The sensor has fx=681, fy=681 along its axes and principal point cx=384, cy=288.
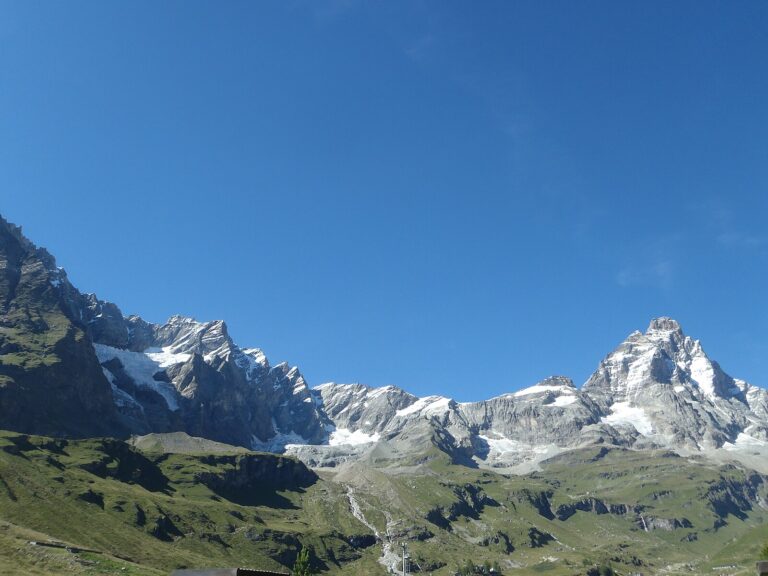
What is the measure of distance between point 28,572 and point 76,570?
77.9 feet

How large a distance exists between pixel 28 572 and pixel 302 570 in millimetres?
103851

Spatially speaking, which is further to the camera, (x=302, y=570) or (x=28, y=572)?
(x=28, y=572)

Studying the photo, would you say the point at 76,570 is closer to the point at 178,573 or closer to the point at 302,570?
the point at 302,570

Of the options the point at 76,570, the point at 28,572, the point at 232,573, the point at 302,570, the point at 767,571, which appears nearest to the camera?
the point at 232,573

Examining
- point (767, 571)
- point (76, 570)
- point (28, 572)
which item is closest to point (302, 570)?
point (767, 571)

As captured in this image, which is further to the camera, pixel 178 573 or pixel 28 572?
pixel 28 572

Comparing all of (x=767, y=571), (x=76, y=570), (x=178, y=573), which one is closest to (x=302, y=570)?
(x=178, y=573)

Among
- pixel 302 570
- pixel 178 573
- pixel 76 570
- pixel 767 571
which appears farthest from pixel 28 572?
pixel 767 571

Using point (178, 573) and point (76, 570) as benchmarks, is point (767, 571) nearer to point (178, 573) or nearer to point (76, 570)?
point (178, 573)

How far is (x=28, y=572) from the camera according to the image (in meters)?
173

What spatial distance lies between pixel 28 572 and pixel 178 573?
438 ft

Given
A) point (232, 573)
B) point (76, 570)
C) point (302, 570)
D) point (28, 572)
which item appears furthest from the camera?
point (76, 570)

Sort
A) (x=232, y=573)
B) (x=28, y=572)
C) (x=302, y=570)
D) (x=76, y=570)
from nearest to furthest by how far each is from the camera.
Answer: (x=232, y=573)
(x=302, y=570)
(x=28, y=572)
(x=76, y=570)

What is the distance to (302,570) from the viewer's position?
10906cm
